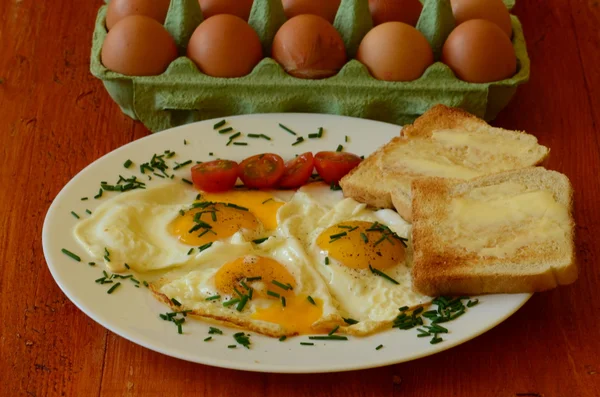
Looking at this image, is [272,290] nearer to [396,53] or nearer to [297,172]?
[297,172]

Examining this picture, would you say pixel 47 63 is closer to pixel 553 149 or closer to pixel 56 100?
pixel 56 100

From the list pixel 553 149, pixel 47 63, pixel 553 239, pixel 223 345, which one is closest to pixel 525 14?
pixel 553 149

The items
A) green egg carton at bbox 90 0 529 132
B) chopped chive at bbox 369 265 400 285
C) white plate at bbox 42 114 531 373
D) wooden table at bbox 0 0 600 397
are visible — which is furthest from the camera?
green egg carton at bbox 90 0 529 132

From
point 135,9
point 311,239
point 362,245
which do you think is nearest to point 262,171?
point 311,239

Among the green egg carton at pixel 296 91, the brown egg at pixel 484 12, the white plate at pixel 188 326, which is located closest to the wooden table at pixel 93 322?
the white plate at pixel 188 326

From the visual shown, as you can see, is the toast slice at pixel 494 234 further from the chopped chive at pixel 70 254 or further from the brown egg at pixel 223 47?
the chopped chive at pixel 70 254

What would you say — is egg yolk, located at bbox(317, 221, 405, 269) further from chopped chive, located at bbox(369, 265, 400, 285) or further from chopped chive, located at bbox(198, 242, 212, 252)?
chopped chive, located at bbox(198, 242, 212, 252)

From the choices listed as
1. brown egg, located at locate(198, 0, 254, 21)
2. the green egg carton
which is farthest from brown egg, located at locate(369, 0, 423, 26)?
brown egg, located at locate(198, 0, 254, 21)
